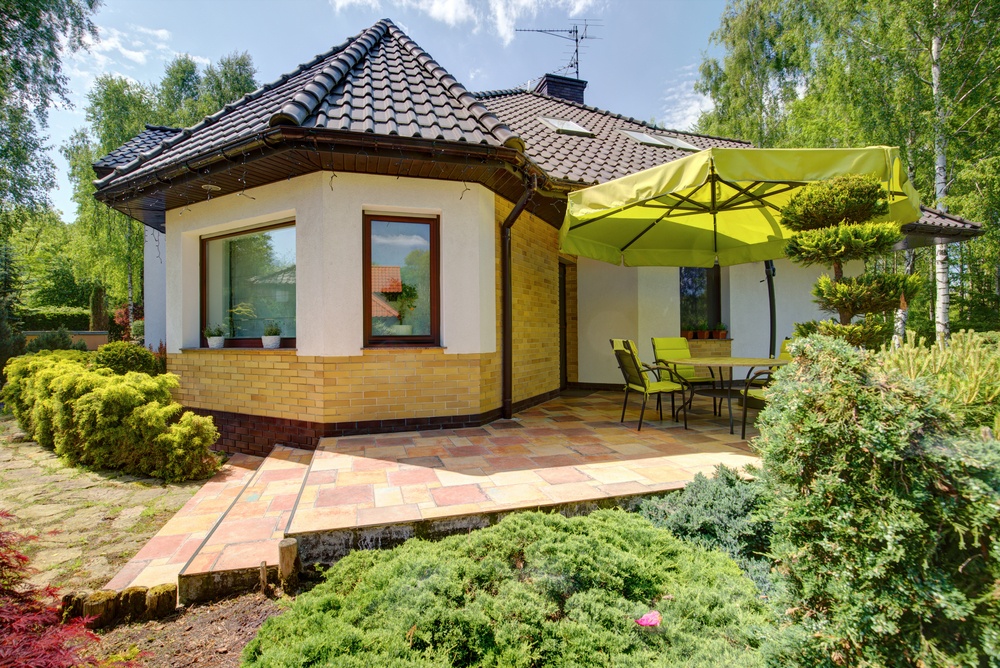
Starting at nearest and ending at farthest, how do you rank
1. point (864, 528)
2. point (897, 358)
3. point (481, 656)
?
point (864, 528), point (481, 656), point (897, 358)

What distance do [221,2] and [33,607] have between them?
11988mm

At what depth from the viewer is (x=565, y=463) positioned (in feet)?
13.0

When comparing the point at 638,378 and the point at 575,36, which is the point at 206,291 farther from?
the point at 575,36

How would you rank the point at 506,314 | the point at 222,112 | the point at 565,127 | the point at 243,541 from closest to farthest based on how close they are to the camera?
the point at 243,541 → the point at 506,314 → the point at 222,112 → the point at 565,127

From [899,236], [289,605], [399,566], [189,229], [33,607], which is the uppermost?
[189,229]

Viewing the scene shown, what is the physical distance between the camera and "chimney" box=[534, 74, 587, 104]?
13.0 meters

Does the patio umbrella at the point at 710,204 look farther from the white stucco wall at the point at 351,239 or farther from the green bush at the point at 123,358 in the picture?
the green bush at the point at 123,358

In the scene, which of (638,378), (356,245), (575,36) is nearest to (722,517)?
(638,378)

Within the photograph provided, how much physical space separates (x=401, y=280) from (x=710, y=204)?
153 inches

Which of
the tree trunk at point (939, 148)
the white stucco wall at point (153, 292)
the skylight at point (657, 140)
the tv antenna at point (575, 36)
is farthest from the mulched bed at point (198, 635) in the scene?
the tv antenna at point (575, 36)

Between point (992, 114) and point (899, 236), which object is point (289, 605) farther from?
point (992, 114)

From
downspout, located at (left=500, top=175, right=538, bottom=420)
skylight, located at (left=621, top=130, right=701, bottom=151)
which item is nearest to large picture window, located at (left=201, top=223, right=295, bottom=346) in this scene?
downspout, located at (left=500, top=175, right=538, bottom=420)

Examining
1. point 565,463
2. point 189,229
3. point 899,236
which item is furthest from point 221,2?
point 899,236

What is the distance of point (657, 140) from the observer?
33.4 feet
